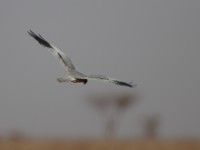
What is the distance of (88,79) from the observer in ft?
22.0

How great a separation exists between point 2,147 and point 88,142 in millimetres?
3251

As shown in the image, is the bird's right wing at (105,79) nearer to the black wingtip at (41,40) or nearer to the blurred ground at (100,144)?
the black wingtip at (41,40)

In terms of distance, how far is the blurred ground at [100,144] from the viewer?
2395 cm

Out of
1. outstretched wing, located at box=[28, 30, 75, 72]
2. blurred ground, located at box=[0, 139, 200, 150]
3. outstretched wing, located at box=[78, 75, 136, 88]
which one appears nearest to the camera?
outstretched wing, located at box=[78, 75, 136, 88]

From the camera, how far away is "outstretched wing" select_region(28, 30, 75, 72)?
7.35 meters

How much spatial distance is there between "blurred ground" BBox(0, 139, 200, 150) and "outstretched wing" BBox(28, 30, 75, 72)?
52.2 ft

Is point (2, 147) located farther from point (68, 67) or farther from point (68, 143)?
point (68, 67)

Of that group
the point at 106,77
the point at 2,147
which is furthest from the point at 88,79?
the point at 2,147

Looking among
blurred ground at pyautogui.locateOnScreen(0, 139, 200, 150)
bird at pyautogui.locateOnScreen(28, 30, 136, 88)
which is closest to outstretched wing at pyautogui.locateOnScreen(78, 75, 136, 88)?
bird at pyautogui.locateOnScreen(28, 30, 136, 88)

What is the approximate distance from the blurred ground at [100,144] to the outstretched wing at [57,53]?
52.2 feet

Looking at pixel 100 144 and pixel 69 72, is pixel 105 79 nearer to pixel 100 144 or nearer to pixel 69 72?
pixel 69 72

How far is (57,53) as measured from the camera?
306 inches

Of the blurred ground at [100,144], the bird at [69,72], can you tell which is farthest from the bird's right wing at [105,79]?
the blurred ground at [100,144]

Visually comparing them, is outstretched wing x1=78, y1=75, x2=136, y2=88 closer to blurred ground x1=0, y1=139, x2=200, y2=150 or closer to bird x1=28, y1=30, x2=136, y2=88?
bird x1=28, y1=30, x2=136, y2=88
